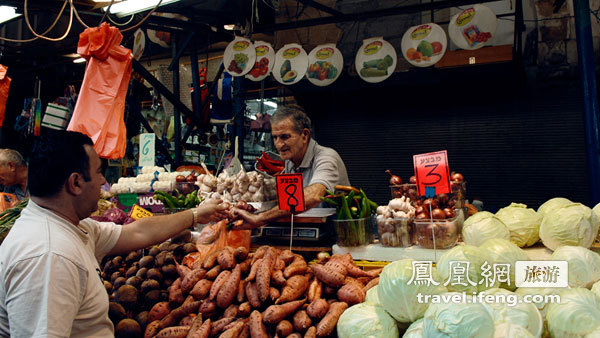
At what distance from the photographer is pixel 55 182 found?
6.02 feet

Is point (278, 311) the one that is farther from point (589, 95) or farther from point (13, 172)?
point (13, 172)

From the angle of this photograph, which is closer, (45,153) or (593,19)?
(45,153)

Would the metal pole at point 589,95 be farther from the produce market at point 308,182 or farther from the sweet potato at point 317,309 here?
the sweet potato at point 317,309

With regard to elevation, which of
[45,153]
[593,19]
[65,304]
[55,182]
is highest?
[593,19]

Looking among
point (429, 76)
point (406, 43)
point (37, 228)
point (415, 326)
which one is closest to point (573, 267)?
point (415, 326)

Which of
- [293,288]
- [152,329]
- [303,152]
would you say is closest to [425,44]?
[303,152]

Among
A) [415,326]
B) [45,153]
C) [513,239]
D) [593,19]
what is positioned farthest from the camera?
[593,19]

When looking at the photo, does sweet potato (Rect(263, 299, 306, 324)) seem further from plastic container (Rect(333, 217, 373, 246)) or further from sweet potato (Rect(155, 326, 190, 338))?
plastic container (Rect(333, 217, 373, 246))

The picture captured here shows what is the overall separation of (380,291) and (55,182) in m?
1.49

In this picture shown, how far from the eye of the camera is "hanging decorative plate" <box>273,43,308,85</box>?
652 cm

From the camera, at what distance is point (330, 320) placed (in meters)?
1.89

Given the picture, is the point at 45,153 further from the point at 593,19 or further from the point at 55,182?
the point at 593,19

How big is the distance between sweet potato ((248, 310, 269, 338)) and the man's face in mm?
2335

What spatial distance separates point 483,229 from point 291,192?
1231 millimetres
